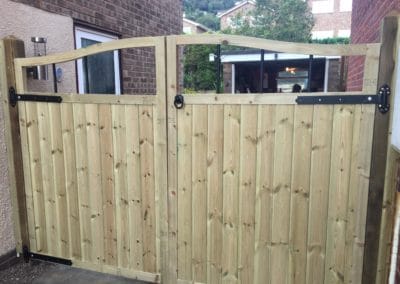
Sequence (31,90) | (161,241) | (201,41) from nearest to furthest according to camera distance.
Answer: (201,41)
(161,241)
(31,90)

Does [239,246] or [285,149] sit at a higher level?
[285,149]

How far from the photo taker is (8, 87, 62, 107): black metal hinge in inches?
110

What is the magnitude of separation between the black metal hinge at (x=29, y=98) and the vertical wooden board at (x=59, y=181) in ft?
0.16

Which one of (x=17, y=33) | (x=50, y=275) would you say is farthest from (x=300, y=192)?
(x=17, y=33)

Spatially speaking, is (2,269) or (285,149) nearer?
(285,149)

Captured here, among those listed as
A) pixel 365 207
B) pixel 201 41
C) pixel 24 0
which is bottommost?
pixel 365 207

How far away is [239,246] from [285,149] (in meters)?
0.79

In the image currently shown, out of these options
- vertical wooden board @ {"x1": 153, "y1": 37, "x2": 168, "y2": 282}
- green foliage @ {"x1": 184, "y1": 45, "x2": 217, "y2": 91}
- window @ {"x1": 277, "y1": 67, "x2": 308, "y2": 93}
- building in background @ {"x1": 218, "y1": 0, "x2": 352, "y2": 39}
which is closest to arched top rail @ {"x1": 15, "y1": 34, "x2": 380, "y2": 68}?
vertical wooden board @ {"x1": 153, "y1": 37, "x2": 168, "y2": 282}

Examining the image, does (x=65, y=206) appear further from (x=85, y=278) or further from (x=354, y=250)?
(x=354, y=250)

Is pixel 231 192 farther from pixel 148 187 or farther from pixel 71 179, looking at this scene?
pixel 71 179

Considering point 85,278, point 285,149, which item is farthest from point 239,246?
point 85,278

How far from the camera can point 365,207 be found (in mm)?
2127

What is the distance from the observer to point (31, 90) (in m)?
3.16

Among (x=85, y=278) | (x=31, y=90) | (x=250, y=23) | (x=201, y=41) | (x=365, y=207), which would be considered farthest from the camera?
(x=250, y=23)
